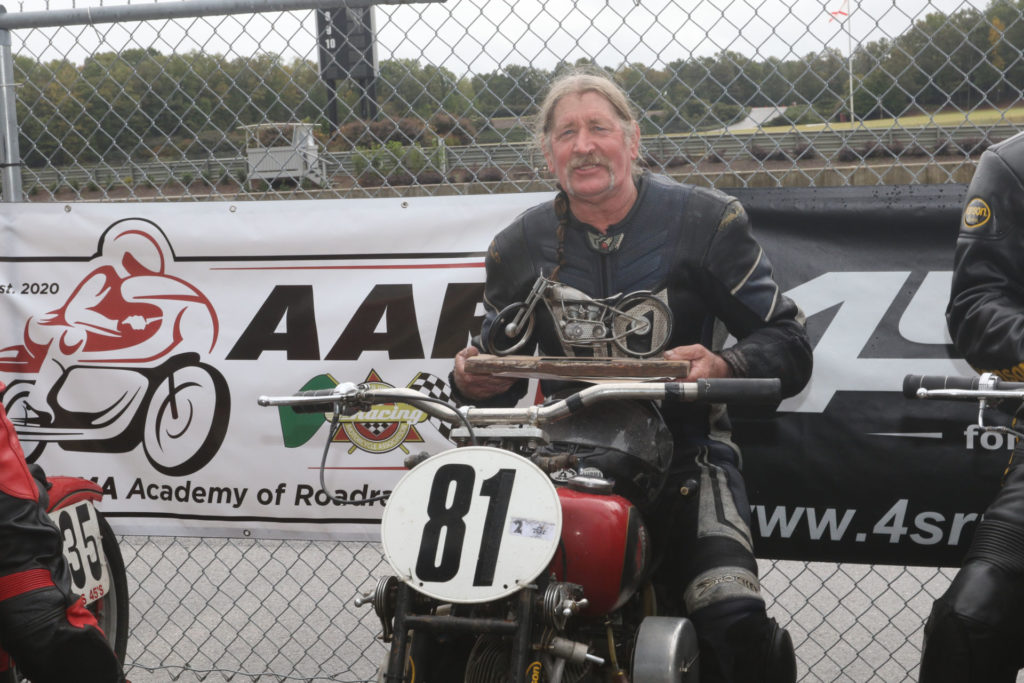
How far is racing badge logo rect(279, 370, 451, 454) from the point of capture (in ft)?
12.5

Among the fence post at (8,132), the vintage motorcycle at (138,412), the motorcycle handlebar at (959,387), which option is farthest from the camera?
the fence post at (8,132)

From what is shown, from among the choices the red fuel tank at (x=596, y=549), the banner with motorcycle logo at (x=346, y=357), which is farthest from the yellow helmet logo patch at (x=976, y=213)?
the red fuel tank at (x=596, y=549)

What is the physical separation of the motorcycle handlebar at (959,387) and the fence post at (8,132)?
11.1 ft

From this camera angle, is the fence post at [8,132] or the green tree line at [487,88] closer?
the green tree line at [487,88]

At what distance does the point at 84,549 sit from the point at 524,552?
1.99 metres

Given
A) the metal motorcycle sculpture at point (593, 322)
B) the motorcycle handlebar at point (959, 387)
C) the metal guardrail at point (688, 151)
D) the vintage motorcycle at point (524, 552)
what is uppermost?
the metal guardrail at point (688, 151)

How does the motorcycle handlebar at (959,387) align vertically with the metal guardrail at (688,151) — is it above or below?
below

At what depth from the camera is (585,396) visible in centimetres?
233

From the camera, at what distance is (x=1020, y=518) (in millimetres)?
2551

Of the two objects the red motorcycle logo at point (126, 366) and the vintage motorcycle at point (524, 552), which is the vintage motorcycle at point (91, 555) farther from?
the vintage motorcycle at point (524, 552)

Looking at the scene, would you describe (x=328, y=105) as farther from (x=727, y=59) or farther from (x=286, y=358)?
(x=727, y=59)

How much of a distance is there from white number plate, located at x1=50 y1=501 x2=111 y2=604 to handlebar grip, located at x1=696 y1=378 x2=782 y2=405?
7.03ft

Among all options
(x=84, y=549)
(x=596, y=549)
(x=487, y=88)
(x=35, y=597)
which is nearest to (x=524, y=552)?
(x=596, y=549)

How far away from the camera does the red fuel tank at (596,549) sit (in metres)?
2.25
